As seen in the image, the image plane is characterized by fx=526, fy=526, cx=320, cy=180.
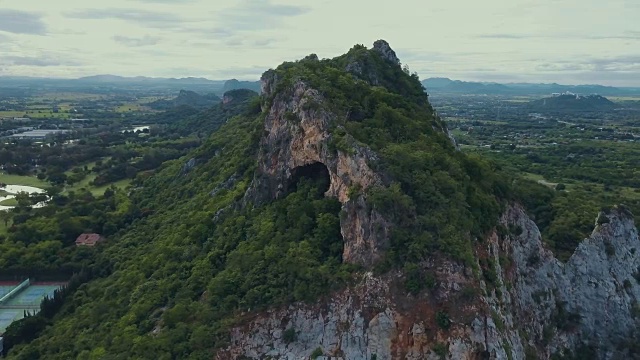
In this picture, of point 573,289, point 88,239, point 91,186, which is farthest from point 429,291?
point 91,186

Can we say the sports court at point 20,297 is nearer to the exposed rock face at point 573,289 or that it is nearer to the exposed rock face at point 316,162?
the exposed rock face at point 316,162

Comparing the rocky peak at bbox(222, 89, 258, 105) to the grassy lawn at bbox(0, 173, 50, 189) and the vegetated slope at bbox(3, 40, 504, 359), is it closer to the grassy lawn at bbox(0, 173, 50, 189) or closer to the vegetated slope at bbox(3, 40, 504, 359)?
the grassy lawn at bbox(0, 173, 50, 189)

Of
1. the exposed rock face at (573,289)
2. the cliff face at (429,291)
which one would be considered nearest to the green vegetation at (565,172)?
the exposed rock face at (573,289)

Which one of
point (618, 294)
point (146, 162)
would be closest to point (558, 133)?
point (146, 162)

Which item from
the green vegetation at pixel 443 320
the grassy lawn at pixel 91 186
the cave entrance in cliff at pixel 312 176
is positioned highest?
the cave entrance in cliff at pixel 312 176

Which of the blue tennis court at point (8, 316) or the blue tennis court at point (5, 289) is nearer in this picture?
the blue tennis court at point (8, 316)
